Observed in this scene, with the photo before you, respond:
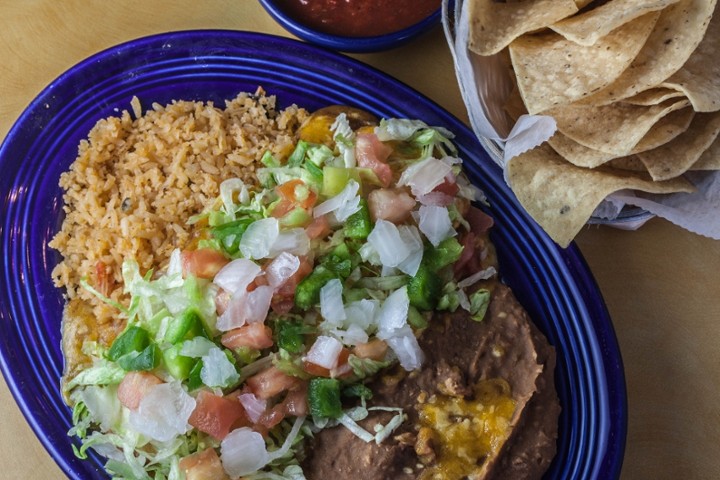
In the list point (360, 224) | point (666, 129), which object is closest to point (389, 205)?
point (360, 224)

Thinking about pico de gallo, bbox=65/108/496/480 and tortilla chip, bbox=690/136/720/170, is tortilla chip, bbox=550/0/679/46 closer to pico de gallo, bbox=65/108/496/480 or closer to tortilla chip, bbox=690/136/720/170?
tortilla chip, bbox=690/136/720/170

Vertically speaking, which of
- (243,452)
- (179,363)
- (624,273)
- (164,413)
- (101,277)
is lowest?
(624,273)

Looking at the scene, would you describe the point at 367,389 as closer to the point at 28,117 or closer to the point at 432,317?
the point at 432,317

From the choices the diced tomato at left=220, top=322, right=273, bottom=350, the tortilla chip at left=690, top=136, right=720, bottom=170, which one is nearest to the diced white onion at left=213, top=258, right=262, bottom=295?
the diced tomato at left=220, top=322, right=273, bottom=350

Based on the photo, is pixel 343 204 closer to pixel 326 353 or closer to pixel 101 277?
pixel 326 353

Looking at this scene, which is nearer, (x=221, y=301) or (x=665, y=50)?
(x=665, y=50)

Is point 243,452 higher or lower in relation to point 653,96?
lower

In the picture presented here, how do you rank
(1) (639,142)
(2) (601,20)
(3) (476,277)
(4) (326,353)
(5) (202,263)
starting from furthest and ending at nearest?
(3) (476,277) < (5) (202,263) < (4) (326,353) < (1) (639,142) < (2) (601,20)
